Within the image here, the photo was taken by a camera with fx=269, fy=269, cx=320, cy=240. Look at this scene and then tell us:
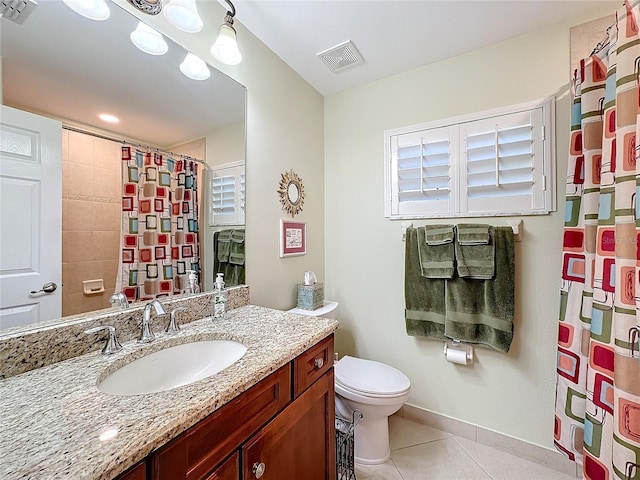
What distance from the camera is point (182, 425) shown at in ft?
1.82

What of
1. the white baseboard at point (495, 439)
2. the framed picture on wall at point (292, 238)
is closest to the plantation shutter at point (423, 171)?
the framed picture on wall at point (292, 238)

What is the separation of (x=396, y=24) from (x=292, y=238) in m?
1.37

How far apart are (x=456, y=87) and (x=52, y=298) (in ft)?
7.39

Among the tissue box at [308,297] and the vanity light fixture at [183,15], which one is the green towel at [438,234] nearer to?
the tissue box at [308,297]

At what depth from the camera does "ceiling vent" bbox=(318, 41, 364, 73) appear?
1646mm

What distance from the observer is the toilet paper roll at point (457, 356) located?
5.41 ft

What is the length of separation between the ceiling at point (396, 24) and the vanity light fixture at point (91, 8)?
0.64 m

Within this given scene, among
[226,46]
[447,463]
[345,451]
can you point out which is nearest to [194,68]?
[226,46]

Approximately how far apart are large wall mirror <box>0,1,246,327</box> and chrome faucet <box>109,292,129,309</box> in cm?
2

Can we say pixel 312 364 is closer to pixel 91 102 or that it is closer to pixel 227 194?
pixel 227 194

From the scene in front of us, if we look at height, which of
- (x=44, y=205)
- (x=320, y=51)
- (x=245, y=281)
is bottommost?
(x=245, y=281)

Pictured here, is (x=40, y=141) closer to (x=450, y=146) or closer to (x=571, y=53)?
(x=450, y=146)

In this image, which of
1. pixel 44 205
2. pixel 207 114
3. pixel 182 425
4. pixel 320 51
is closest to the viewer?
pixel 182 425

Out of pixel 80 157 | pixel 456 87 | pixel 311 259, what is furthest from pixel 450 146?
pixel 80 157
